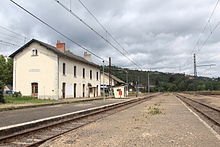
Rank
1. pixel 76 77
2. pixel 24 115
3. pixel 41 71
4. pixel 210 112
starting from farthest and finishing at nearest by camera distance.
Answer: pixel 76 77
pixel 41 71
pixel 210 112
pixel 24 115

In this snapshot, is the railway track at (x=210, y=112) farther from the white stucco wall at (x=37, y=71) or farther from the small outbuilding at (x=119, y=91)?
the small outbuilding at (x=119, y=91)

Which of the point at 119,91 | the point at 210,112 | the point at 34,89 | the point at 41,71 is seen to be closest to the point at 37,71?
the point at 41,71

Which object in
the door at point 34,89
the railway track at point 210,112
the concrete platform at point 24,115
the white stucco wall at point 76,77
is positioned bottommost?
the railway track at point 210,112

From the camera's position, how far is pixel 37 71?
35.7 m

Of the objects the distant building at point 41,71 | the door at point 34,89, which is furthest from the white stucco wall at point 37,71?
the door at point 34,89

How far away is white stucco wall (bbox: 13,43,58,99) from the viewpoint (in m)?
34.7

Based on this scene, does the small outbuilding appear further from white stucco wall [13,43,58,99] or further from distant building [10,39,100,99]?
white stucco wall [13,43,58,99]

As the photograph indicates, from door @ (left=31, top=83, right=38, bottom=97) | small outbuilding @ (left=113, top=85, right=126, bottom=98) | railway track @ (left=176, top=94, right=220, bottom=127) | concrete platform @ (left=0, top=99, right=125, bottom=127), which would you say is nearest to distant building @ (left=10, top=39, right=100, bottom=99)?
door @ (left=31, top=83, right=38, bottom=97)

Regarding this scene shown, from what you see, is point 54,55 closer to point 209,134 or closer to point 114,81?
point 209,134

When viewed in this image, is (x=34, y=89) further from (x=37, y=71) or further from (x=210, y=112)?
(x=210, y=112)

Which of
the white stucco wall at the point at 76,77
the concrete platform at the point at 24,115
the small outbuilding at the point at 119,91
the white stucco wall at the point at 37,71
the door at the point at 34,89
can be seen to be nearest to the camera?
the concrete platform at the point at 24,115

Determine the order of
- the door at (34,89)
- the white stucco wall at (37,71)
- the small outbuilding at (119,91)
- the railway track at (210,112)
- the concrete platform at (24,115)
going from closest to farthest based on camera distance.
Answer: the concrete platform at (24,115) < the railway track at (210,112) < the white stucco wall at (37,71) < the door at (34,89) < the small outbuilding at (119,91)

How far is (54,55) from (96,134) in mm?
27446

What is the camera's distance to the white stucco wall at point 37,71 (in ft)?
114
